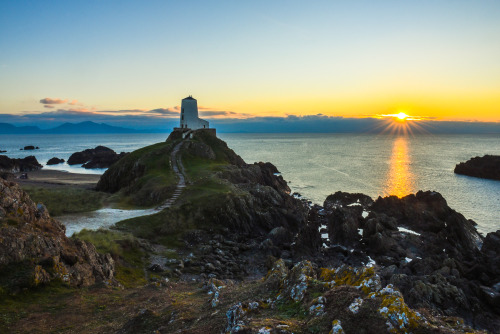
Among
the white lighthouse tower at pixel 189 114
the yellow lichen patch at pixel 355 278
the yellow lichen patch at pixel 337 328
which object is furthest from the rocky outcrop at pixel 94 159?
the yellow lichen patch at pixel 337 328

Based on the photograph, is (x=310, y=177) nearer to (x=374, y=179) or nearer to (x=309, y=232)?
(x=374, y=179)

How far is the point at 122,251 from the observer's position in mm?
26891

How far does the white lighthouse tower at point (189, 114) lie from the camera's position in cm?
8854

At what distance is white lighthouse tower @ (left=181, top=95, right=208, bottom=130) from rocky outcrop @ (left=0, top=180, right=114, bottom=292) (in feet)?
228

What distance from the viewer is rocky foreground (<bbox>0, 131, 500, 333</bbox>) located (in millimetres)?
9539

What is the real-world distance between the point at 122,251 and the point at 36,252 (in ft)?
34.0

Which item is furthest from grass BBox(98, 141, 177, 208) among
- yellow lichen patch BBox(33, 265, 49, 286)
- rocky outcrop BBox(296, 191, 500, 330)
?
yellow lichen patch BBox(33, 265, 49, 286)

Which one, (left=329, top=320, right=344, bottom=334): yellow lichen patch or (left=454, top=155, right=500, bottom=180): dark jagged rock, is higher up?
(left=329, top=320, right=344, bottom=334): yellow lichen patch

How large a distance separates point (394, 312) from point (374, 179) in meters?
90.6

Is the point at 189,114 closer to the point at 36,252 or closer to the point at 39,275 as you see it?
the point at 36,252

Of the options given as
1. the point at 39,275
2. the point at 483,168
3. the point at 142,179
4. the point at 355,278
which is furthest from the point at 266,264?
the point at 483,168

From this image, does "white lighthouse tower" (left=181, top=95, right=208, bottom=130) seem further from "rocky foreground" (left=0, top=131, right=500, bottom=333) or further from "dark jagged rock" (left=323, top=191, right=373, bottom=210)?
"dark jagged rock" (left=323, top=191, right=373, bottom=210)

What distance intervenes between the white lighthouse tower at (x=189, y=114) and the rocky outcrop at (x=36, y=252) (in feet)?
228

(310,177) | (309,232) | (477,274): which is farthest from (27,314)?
(310,177)
